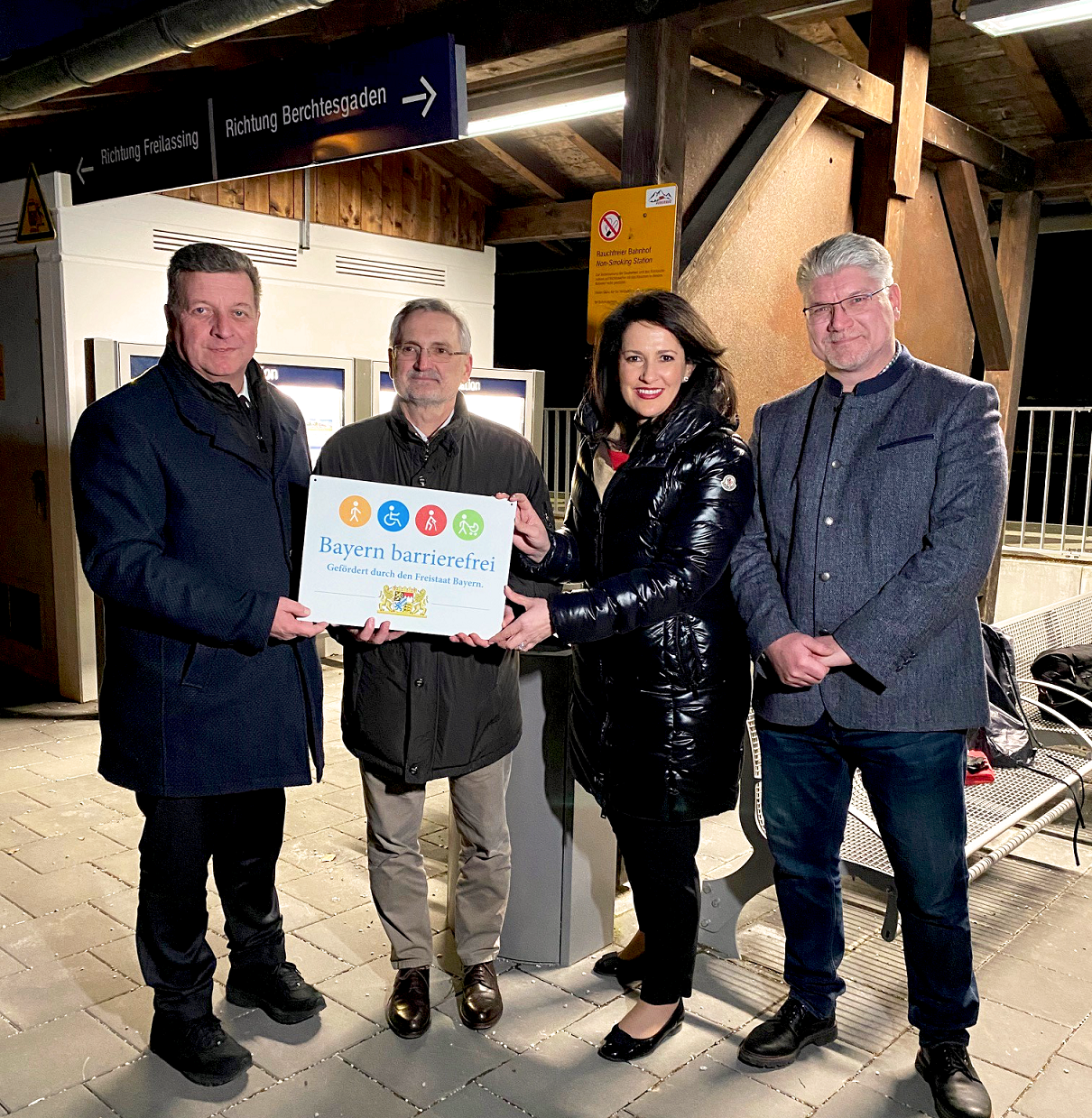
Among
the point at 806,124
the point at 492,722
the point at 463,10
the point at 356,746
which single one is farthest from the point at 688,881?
the point at 463,10

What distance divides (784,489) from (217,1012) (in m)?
2.25

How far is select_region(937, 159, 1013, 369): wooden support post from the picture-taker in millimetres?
5504

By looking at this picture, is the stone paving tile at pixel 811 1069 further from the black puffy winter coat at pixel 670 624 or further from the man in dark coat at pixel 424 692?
the black puffy winter coat at pixel 670 624

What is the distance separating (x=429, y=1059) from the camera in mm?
2797

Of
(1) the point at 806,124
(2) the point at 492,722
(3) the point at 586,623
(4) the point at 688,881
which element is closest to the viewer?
(3) the point at 586,623

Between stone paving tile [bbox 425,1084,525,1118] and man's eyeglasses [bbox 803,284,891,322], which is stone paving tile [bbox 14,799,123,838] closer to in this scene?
stone paving tile [bbox 425,1084,525,1118]

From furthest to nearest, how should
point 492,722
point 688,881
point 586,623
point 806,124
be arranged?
1. point 806,124
2. point 492,722
3. point 688,881
4. point 586,623

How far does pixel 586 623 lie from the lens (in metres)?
2.40

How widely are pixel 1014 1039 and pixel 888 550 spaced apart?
1594mm

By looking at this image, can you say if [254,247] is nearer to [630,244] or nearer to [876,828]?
[630,244]

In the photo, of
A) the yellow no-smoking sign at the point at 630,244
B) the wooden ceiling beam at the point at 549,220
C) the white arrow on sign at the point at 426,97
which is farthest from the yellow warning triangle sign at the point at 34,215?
the yellow no-smoking sign at the point at 630,244

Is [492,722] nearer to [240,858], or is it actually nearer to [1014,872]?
[240,858]

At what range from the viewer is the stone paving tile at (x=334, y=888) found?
12.3 feet

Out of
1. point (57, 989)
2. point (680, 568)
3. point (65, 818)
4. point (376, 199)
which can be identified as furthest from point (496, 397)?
point (680, 568)
